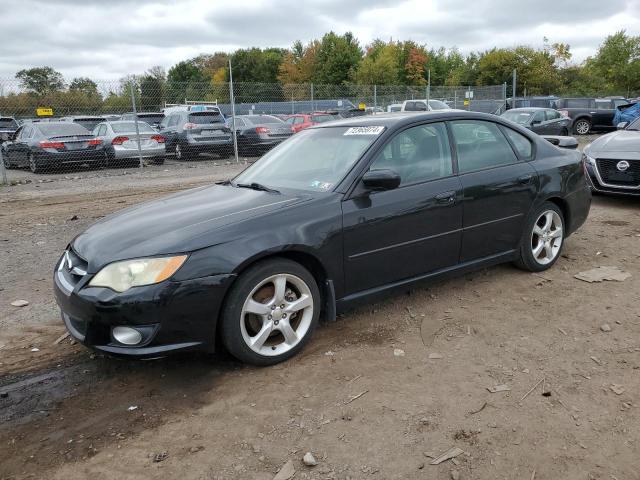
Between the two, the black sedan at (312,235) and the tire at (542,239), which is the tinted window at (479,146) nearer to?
the black sedan at (312,235)

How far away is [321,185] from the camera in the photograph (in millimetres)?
3896

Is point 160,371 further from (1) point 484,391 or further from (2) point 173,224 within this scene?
(1) point 484,391

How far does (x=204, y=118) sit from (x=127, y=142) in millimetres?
2799

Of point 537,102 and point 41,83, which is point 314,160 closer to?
point 41,83

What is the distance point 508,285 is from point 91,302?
341cm

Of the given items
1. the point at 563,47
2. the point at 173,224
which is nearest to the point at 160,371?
the point at 173,224

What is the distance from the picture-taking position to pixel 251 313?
339 centimetres

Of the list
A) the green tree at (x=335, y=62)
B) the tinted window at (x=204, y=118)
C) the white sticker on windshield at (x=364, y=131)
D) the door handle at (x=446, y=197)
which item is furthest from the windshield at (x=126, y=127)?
the green tree at (x=335, y=62)

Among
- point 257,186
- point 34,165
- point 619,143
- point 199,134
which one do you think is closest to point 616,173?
point 619,143

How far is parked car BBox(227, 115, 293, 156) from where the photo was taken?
16.9 metres

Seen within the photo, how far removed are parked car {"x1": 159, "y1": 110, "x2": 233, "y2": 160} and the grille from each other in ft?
37.6

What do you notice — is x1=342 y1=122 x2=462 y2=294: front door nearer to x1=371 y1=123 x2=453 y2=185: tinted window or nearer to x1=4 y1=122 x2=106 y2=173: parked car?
x1=371 y1=123 x2=453 y2=185: tinted window

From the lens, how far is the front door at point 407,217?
376 cm

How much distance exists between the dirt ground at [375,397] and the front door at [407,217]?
0.46 meters
